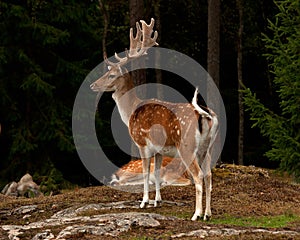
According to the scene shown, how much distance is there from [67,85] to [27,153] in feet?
8.77

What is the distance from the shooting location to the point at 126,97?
10.9 meters

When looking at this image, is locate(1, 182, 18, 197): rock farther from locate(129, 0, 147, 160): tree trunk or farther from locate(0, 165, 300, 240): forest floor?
locate(129, 0, 147, 160): tree trunk

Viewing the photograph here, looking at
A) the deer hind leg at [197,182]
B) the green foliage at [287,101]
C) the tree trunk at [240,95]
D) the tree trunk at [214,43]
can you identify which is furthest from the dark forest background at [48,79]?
the deer hind leg at [197,182]

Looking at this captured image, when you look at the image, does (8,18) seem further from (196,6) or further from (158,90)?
(196,6)

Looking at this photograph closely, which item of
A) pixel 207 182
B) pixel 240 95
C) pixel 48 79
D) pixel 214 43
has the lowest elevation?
pixel 207 182

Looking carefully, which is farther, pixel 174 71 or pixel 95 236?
pixel 174 71

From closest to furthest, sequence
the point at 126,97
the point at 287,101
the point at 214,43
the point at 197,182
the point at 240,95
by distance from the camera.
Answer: the point at 197,182 < the point at 126,97 < the point at 287,101 < the point at 214,43 < the point at 240,95

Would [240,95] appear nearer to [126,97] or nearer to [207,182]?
[126,97]

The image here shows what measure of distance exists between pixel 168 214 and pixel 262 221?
1.27 m

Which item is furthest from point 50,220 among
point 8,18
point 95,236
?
point 8,18

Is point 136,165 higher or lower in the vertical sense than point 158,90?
lower

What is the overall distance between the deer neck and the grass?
216 cm

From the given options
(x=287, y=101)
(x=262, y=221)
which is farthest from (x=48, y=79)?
(x=262, y=221)

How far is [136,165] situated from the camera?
46.5ft
